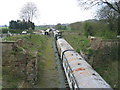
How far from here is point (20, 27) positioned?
195 feet

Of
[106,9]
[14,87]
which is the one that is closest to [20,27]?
[106,9]

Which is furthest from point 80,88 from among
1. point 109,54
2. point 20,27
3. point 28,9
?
point 20,27

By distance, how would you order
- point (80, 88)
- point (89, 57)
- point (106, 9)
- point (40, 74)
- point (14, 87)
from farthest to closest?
point (106, 9)
point (89, 57)
point (40, 74)
point (14, 87)
point (80, 88)

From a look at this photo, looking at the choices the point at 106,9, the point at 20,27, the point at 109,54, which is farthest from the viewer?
the point at 20,27

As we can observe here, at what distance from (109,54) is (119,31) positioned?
4.84 m

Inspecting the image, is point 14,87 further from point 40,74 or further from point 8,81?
point 40,74

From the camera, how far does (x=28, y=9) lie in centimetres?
4309

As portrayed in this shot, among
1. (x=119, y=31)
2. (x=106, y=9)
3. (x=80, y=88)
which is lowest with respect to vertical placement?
(x=80, y=88)

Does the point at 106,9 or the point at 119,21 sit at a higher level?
the point at 106,9

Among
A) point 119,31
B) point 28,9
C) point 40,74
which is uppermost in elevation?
point 28,9

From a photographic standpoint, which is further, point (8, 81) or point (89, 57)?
point (89, 57)

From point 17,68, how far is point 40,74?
2296 mm

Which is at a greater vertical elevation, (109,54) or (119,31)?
(119,31)

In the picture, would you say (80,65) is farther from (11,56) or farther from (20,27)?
(20,27)
